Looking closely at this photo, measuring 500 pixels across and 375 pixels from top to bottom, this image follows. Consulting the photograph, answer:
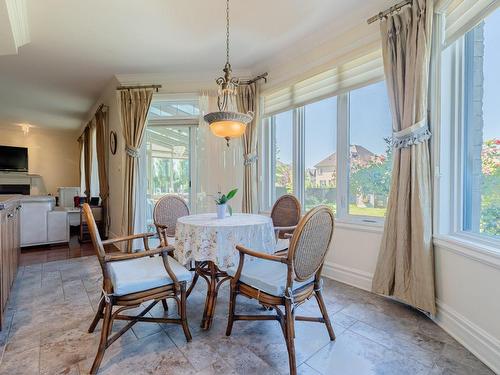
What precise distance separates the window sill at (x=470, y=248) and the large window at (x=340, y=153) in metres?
0.69

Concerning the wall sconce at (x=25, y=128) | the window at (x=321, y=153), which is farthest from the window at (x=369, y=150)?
the wall sconce at (x=25, y=128)

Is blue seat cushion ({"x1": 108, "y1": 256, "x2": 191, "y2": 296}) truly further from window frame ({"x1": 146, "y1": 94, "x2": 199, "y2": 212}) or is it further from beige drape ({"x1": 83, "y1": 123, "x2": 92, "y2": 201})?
beige drape ({"x1": 83, "y1": 123, "x2": 92, "y2": 201})

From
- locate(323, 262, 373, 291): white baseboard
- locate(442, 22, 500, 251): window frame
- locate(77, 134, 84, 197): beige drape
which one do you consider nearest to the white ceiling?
locate(442, 22, 500, 251): window frame

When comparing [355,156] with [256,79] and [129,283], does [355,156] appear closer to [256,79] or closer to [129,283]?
[256,79]

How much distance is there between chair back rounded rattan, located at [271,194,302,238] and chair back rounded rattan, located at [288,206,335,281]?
104cm

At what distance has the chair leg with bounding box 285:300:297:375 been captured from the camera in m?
1.46

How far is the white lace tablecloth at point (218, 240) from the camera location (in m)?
1.95

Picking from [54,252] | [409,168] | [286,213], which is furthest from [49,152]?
[409,168]

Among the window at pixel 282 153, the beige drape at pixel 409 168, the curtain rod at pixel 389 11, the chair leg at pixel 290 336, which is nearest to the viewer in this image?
the chair leg at pixel 290 336

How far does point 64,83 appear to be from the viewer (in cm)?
470

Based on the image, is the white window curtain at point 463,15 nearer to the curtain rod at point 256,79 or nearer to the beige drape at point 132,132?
the curtain rod at point 256,79

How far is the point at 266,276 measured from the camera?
1.74m

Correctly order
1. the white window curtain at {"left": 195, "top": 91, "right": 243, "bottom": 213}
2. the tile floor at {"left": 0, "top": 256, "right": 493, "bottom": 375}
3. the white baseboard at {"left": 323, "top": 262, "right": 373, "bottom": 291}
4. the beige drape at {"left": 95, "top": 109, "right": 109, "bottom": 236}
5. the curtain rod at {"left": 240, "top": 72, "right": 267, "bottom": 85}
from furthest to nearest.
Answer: the beige drape at {"left": 95, "top": 109, "right": 109, "bottom": 236} < the white window curtain at {"left": 195, "top": 91, "right": 243, "bottom": 213} < the curtain rod at {"left": 240, "top": 72, "right": 267, "bottom": 85} < the white baseboard at {"left": 323, "top": 262, "right": 373, "bottom": 291} < the tile floor at {"left": 0, "top": 256, "right": 493, "bottom": 375}

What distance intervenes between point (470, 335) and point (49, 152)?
10272 millimetres
